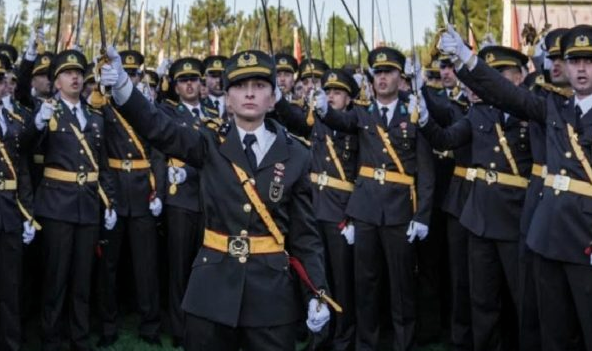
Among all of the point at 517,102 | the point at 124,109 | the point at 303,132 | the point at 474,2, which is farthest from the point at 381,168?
the point at 474,2

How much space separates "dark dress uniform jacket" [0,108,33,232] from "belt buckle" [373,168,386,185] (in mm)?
2836

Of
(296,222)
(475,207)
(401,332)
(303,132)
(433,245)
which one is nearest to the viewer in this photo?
(296,222)

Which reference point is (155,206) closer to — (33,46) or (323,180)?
(323,180)

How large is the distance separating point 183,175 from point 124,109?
3147mm

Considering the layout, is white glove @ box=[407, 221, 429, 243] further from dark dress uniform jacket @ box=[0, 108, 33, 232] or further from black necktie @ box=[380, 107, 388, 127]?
dark dress uniform jacket @ box=[0, 108, 33, 232]

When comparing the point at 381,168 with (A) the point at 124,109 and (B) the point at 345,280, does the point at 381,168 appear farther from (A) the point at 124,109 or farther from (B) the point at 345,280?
(A) the point at 124,109

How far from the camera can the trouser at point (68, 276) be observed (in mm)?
7094

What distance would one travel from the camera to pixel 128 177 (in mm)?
7906

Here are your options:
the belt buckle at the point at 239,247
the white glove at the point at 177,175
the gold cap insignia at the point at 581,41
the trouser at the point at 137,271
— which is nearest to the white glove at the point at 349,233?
the white glove at the point at 177,175

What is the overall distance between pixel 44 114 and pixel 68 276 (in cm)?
142

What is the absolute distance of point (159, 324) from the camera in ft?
25.7

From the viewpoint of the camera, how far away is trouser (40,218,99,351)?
7094mm

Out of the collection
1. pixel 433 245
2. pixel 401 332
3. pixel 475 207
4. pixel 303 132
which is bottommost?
pixel 401 332

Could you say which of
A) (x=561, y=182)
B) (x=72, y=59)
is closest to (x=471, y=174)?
(x=561, y=182)
